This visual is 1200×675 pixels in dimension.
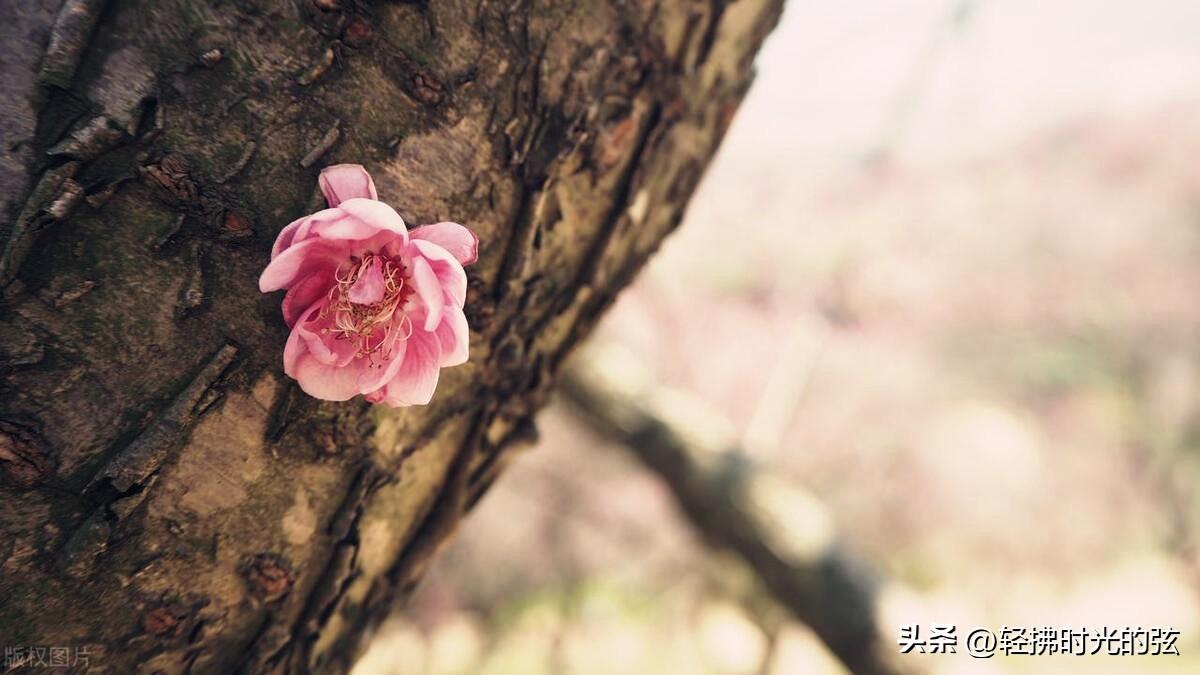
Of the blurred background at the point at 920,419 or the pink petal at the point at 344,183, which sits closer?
the pink petal at the point at 344,183

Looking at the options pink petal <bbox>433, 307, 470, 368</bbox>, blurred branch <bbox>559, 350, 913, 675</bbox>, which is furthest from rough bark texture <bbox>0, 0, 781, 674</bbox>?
blurred branch <bbox>559, 350, 913, 675</bbox>

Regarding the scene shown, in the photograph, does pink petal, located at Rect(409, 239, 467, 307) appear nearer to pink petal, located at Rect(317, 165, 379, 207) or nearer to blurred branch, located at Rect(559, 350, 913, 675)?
pink petal, located at Rect(317, 165, 379, 207)

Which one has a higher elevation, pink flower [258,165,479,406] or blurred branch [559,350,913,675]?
pink flower [258,165,479,406]

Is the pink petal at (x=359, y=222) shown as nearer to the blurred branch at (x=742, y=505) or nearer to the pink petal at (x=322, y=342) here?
the pink petal at (x=322, y=342)

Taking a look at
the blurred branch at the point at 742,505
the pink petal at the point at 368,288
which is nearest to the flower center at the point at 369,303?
the pink petal at the point at 368,288

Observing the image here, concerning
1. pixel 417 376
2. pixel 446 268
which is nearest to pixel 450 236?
pixel 446 268

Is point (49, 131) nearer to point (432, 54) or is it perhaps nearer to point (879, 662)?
point (432, 54)
